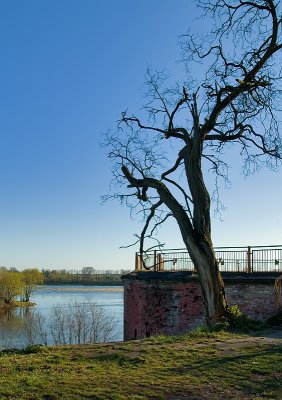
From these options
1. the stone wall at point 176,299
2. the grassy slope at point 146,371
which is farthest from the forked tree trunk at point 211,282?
Result: the stone wall at point 176,299

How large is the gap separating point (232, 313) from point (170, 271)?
995cm

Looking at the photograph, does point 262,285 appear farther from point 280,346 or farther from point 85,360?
point 85,360

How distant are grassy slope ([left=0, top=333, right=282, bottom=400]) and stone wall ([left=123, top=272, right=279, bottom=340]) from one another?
8499 millimetres

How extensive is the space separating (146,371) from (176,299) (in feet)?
43.3

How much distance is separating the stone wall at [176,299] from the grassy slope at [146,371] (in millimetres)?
8499

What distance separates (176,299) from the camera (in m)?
19.9

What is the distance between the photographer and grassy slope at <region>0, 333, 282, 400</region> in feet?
19.1

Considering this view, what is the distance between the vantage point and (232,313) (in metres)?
12.3

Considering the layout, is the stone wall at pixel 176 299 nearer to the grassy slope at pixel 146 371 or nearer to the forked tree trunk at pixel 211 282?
the forked tree trunk at pixel 211 282

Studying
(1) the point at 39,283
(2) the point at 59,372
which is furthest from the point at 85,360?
(1) the point at 39,283

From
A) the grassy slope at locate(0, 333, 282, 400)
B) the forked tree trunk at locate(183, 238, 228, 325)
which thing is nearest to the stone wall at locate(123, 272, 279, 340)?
the forked tree trunk at locate(183, 238, 228, 325)

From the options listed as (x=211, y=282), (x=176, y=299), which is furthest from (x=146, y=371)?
(x=176, y=299)

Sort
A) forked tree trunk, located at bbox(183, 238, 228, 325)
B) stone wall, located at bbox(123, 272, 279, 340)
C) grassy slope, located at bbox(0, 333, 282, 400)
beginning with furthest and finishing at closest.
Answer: stone wall, located at bbox(123, 272, 279, 340)
forked tree trunk, located at bbox(183, 238, 228, 325)
grassy slope, located at bbox(0, 333, 282, 400)

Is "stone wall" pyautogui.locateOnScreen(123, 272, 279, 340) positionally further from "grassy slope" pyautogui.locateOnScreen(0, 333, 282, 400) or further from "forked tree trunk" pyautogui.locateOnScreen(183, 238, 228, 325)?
"grassy slope" pyautogui.locateOnScreen(0, 333, 282, 400)
